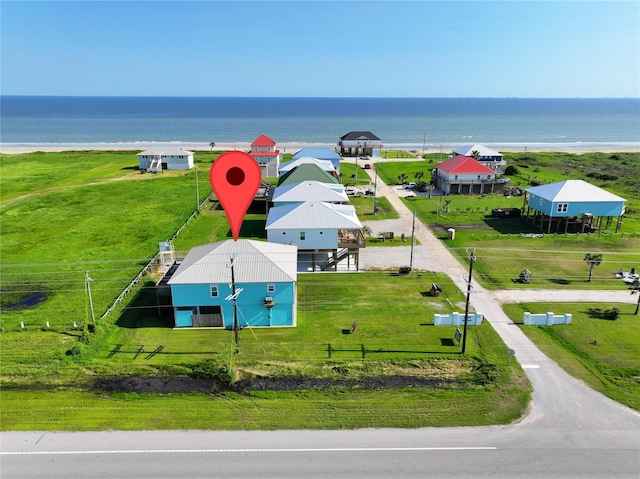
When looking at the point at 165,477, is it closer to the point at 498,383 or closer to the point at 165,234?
the point at 498,383

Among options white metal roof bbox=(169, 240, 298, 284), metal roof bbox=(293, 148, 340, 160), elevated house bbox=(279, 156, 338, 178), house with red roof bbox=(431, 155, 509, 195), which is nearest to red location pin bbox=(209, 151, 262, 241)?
white metal roof bbox=(169, 240, 298, 284)

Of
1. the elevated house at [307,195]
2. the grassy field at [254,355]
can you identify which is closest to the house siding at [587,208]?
the grassy field at [254,355]

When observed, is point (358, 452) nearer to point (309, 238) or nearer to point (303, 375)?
point (303, 375)

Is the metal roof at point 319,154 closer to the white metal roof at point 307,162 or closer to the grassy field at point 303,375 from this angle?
the white metal roof at point 307,162

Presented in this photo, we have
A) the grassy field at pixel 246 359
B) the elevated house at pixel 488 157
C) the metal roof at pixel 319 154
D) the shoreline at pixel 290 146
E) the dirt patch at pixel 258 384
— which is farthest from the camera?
the shoreline at pixel 290 146

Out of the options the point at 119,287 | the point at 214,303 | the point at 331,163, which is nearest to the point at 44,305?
the point at 119,287

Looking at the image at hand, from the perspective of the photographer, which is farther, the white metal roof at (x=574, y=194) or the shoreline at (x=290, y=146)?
the shoreline at (x=290, y=146)
